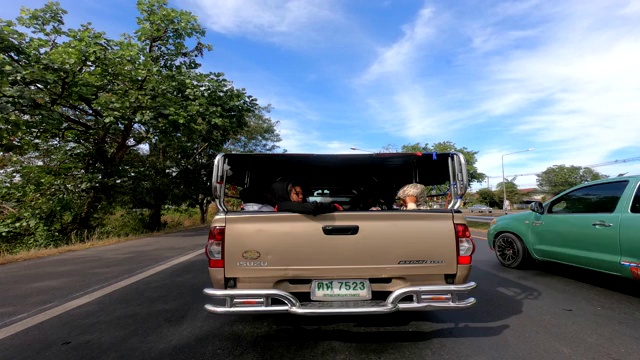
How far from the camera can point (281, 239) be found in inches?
124

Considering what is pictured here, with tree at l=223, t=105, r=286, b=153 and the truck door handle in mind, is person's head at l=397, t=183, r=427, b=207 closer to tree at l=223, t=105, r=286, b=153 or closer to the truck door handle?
the truck door handle

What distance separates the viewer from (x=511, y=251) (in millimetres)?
6801

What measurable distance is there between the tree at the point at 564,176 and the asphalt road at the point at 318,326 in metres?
90.7

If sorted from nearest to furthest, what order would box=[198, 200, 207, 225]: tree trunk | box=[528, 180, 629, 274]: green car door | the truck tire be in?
box=[528, 180, 629, 274]: green car door, the truck tire, box=[198, 200, 207, 225]: tree trunk

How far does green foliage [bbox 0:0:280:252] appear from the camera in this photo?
427 inches

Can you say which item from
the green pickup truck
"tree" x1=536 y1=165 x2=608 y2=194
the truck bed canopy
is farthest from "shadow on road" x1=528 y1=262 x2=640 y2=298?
"tree" x1=536 y1=165 x2=608 y2=194

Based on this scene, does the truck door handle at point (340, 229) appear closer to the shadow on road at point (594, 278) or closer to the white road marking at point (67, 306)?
the white road marking at point (67, 306)

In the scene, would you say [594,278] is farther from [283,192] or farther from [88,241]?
[88,241]

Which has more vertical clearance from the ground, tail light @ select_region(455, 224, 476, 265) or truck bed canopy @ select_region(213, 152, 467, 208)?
truck bed canopy @ select_region(213, 152, 467, 208)

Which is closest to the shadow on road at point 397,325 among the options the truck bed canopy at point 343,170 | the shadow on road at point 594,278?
the truck bed canopy at point 343,170

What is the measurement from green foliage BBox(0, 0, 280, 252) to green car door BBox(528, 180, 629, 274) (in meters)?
11.5

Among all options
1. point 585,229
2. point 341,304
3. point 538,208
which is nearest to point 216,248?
point 341,304

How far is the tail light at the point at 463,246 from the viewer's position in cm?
324

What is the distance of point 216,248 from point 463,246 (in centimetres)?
223
